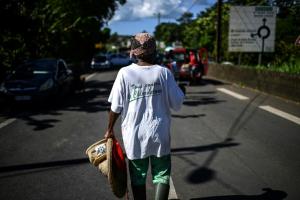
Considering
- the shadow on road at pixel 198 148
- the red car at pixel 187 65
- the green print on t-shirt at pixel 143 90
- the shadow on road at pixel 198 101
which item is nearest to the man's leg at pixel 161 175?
the green print on t-shirt at pixel 143 90

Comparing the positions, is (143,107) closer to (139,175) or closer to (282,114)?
(139,175)

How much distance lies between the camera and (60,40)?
2844 cm

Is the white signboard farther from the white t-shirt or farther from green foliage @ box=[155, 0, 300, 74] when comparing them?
the white t-shirt

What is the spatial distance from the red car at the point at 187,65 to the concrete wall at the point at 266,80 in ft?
4.92

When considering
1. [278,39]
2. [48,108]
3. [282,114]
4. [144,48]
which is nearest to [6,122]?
[48,108]

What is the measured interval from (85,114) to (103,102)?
268 cm

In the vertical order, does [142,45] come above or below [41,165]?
above

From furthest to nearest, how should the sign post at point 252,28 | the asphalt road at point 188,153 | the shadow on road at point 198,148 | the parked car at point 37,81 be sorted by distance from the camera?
the sign post at point 252,28
the parked car at point 37,81
the shadow on road at point 198,148
the asphalt road at point 188,153

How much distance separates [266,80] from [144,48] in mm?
13461

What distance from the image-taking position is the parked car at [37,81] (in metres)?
12.6

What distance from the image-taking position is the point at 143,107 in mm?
3691

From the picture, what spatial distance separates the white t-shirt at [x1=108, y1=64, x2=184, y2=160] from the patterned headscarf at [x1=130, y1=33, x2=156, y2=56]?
0.13 m

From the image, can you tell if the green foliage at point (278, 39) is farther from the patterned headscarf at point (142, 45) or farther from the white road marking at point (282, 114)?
the patterned headscarf at point (142, 45)

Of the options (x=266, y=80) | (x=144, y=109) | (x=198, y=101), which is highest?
(x=144, y=109)
